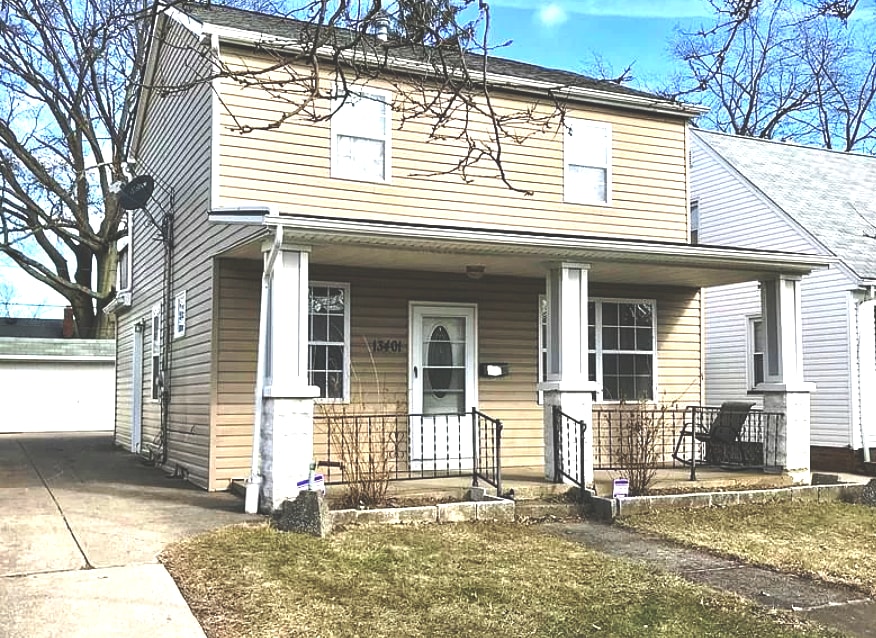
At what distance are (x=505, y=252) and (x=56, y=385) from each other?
18492 mm

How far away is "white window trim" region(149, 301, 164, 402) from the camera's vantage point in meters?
13.2

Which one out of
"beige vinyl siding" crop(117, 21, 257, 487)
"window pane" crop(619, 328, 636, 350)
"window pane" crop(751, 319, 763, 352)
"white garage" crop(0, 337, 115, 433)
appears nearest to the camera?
"beige vinyl siding" crop(117, 21, 257, 487)

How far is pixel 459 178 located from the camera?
11.6m

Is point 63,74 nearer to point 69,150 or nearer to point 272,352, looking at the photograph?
point 69,150

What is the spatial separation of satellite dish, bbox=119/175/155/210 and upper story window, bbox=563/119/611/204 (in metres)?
5.90

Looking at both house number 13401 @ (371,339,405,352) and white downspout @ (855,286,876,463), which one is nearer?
house number 13401 @ (371,339,405,352)

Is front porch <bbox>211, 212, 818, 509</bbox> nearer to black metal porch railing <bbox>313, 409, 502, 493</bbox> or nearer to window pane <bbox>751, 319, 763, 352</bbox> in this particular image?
black metal porch railing <bbox>313, 409, 502, 493</bbox>

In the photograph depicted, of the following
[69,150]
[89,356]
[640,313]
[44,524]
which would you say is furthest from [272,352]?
[69,150]

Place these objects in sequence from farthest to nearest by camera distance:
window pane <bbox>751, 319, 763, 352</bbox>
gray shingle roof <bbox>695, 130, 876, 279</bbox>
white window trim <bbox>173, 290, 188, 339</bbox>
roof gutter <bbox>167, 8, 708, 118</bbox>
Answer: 1. window pane <bbox>751, 319, 763, 352</bbox>
2. gray shingle roof <bbox>695, 130, 876, 279</bbox>
3. white window trim <bbox>173, 290, 188, 339</bbox>
4. roof gutter <bbox>167, 8, 708, 118</bbox>

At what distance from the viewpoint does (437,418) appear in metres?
11.0

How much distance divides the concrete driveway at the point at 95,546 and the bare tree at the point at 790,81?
4.36 meters

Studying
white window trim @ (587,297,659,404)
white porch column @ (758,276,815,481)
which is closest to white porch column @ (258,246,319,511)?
white window trim @ (587,297,659,404)

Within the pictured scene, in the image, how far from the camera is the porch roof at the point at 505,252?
845 centimetres

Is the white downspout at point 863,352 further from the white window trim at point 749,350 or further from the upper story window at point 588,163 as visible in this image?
the upper story window at point 588,163
